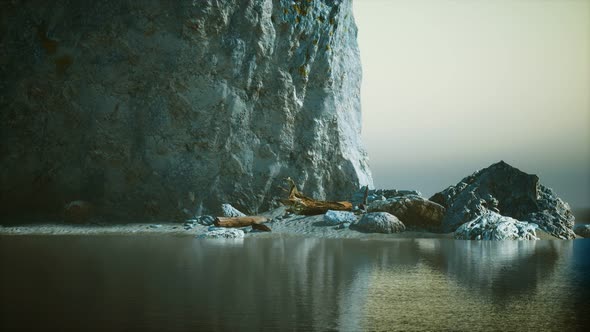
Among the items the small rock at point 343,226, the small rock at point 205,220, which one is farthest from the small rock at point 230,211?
the small rock at point 343,226

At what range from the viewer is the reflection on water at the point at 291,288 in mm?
5523

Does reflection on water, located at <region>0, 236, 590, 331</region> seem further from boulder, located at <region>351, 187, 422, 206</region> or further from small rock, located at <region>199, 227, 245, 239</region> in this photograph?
boulder, located at <region>351, 187, 422, 206</region>

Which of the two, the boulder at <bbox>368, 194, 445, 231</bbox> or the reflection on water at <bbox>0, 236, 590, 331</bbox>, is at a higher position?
the boulder at <bbox>368, 194, 445, 231</bbox>

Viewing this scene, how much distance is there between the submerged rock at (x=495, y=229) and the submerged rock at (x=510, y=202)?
57 centimetres

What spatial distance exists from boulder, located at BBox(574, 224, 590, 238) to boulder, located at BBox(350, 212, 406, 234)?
4.49m

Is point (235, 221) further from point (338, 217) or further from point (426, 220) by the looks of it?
point (426, 220)

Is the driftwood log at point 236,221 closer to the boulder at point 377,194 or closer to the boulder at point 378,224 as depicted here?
the boulder at point 378,224

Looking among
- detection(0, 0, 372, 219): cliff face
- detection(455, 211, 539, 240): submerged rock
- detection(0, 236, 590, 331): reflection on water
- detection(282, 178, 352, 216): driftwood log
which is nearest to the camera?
detection(0, 236, 590, 331): reflection on water

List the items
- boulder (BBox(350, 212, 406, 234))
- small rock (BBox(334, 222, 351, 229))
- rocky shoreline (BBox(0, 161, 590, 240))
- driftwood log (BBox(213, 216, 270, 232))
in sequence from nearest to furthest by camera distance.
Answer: rocky shoreline (BBox(0, 161, 590, 240)) < boulder (BBox(350, 212, 406, 234)) < small rock (BBox(334, 222, 351, 229)) < driftwood log (BBox(213, 216, 270, 232))

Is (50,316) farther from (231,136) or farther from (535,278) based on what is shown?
(231,136)

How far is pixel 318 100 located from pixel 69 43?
6696 millimetres

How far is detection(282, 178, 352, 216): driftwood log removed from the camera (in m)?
16.3

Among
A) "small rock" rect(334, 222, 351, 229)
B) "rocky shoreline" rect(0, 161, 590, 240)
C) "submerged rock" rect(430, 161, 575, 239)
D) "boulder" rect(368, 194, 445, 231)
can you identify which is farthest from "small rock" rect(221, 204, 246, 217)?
"submerged rock" rect(430, 161, 575, 239)

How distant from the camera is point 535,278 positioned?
7.87 meters
